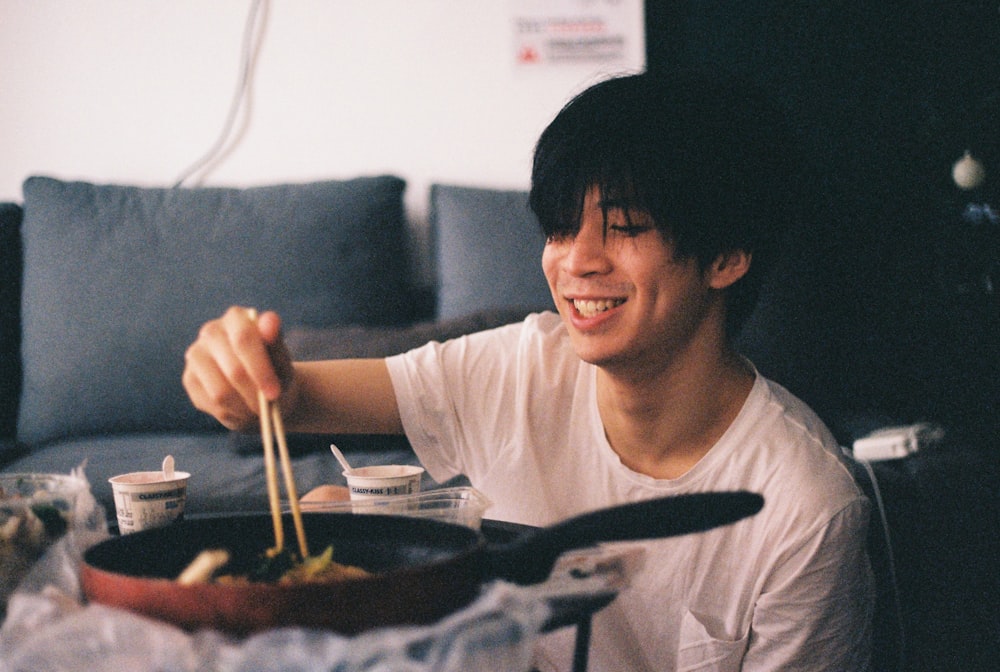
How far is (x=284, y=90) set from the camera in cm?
262

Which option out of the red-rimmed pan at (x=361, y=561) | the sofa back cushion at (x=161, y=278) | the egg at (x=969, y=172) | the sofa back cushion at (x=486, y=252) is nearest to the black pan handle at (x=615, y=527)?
the red-rimmed pan at (x=361, y=561)

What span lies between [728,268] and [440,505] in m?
0.57

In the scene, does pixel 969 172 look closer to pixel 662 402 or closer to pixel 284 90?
pixel 662 402

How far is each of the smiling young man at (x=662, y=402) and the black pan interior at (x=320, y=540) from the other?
330 millimetres

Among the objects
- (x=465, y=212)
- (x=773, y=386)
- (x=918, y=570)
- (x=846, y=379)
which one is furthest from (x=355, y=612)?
(x=846, y=379)

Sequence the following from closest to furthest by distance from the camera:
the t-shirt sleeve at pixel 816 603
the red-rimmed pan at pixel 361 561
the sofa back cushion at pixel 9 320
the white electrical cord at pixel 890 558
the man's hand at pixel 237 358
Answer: the red-rimmed pan at pixel 361 561, the man's hand at pixel 237 358, the t-shirt sleeve at pixel 816 603, the white electrical cord at pixel 890 558, the sofa back cushion at pixel 9 320

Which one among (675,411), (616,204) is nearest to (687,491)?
(675,411)

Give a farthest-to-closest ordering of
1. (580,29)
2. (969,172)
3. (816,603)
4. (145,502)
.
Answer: (580,29), (969,172), (816,603), (145,502)

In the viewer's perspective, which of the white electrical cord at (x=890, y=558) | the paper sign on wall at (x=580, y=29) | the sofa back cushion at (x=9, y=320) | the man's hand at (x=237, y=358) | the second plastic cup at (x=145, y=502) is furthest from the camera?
the paper sign on wall at (x=580, y=29)

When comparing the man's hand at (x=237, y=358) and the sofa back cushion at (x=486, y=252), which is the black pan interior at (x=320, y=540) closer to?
the man's hand at (x=237, y=358)

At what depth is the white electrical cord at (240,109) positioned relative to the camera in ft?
8.52

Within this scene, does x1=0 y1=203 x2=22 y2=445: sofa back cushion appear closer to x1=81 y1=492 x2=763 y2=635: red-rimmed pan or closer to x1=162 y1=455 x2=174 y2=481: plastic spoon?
x1=162 y1=455 x2=174 y2=481: plastic spoon

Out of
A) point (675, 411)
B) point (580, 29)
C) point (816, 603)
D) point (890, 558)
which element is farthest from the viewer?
point (580, 29)

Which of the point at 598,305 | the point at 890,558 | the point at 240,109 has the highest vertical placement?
the point at 240,109
